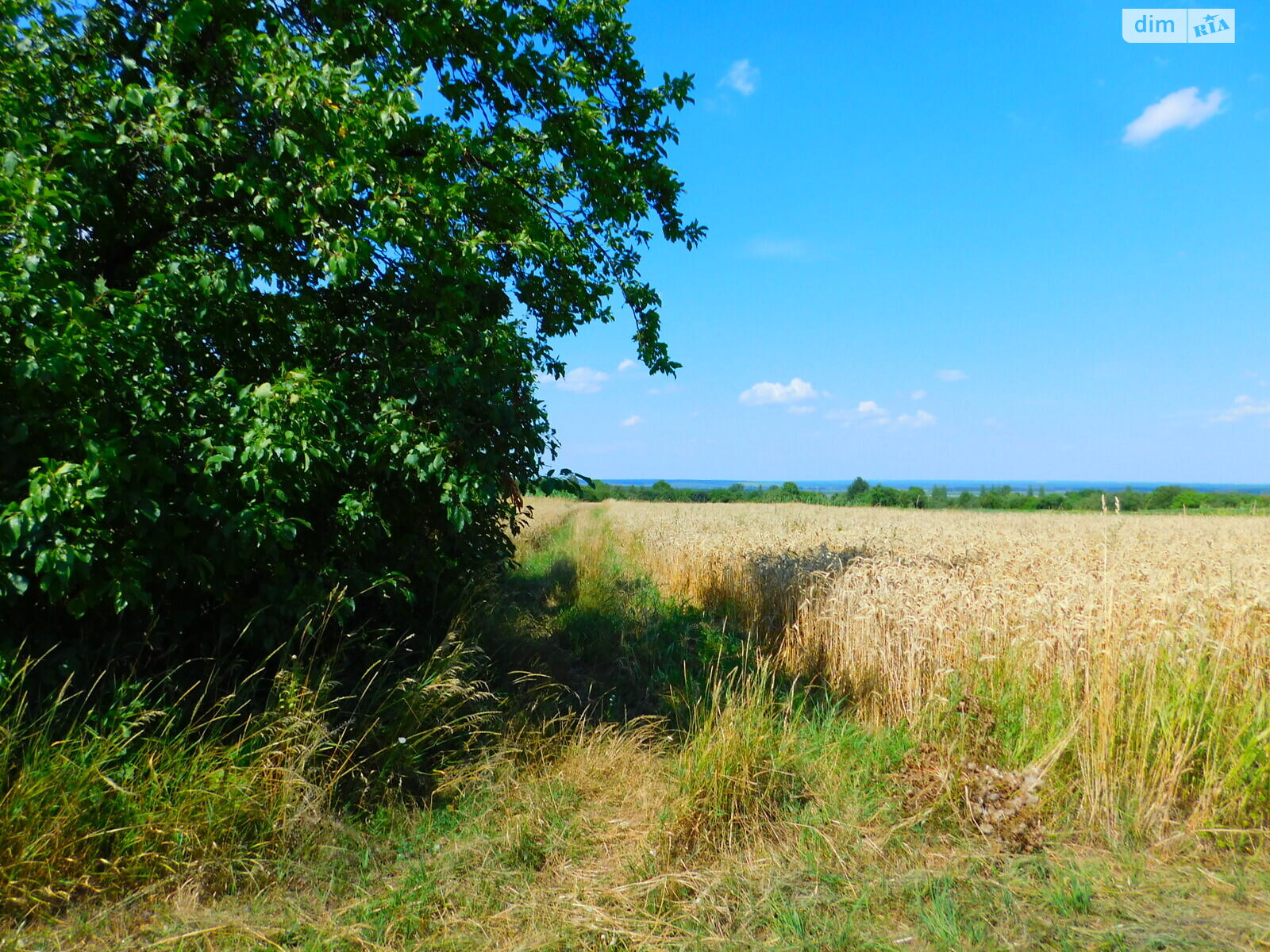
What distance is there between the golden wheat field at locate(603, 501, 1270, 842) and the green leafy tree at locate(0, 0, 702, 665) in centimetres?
359

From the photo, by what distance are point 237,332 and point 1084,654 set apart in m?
6.77

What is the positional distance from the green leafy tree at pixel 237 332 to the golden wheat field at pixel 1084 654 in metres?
3.59

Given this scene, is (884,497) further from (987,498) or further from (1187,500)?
(1187,500)

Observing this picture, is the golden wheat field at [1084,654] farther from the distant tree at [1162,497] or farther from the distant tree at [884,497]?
the distant tree at [1162,497]

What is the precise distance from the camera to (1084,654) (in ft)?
16.0

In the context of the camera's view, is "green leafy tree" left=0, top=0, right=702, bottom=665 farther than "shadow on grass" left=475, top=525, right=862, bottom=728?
No

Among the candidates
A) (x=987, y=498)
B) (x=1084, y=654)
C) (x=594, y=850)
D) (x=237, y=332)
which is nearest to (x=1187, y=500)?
(x=987, y=498)

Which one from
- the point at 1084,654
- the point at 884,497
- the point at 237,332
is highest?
the point at 237,332

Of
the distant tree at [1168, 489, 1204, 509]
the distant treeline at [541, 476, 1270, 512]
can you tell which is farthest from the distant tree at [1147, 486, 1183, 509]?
the distant tree at [1168, 489, 1204, 509]

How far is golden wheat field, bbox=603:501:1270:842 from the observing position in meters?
3.93

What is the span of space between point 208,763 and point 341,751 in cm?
77

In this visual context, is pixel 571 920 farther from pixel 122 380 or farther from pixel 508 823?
pixel 122 380

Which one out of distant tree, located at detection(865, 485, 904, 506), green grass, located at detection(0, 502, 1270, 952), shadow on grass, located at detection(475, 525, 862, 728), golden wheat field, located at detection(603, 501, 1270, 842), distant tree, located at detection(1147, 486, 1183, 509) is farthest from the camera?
distant tree, located at detection(865, 485, 904, 506)

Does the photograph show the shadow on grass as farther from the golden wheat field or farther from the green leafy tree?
the green leafy tree
